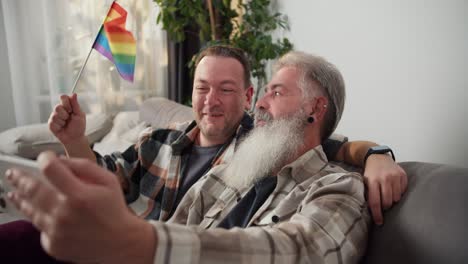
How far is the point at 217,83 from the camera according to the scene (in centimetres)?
133

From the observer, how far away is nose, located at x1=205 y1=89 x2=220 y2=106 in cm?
131

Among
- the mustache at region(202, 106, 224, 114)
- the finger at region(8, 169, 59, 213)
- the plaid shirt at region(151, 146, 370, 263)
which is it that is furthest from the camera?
the mustache at region(202, 106, 224, 114)

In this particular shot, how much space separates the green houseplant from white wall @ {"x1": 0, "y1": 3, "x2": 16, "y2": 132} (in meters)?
1.06

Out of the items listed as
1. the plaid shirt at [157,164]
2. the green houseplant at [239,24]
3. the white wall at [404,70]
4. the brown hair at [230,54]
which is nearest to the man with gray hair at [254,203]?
the plaid shirt at [157,164]

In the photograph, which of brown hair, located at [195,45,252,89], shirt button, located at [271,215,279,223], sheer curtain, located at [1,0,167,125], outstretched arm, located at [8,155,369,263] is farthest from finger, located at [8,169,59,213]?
sheer curtain, located at [1,0,167,125]

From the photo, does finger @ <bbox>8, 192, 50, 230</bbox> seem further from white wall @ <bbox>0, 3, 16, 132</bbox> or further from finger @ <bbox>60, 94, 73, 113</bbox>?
white wall @ <bbox>0, 3, 16, 132</bbox>

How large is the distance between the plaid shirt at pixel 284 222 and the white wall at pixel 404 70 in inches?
21.0

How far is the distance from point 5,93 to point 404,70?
2.55m

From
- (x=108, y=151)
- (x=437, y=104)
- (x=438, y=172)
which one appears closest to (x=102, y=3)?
(x=108, y=151)

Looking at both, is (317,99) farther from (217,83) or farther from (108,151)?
(108,151)

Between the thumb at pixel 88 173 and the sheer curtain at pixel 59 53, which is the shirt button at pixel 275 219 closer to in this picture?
the thumb at pixel 88 173

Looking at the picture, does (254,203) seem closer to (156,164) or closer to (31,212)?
(156,164)

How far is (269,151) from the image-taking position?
1101 millimetres

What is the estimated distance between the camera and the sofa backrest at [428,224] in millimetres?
664
